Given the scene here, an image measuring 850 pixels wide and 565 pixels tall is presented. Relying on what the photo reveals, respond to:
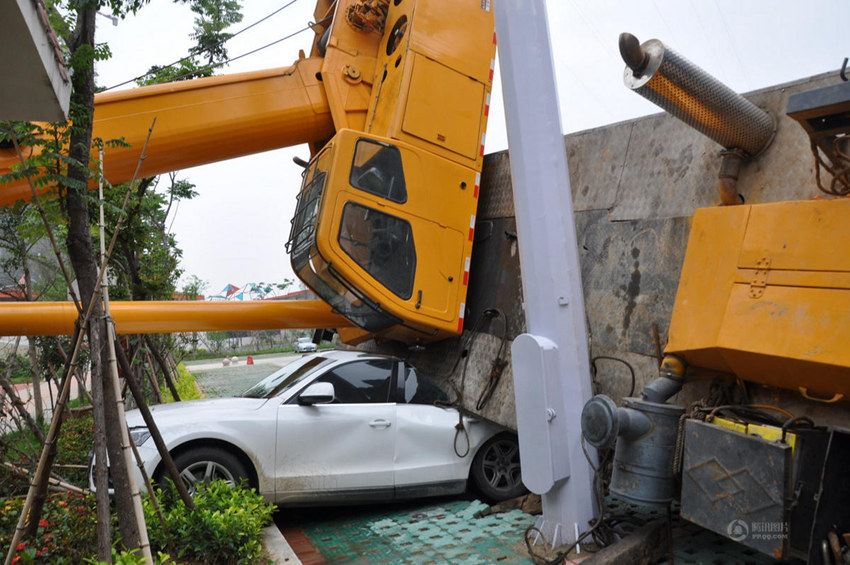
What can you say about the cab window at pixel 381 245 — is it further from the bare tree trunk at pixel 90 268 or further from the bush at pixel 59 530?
the bush at pixel 59 530

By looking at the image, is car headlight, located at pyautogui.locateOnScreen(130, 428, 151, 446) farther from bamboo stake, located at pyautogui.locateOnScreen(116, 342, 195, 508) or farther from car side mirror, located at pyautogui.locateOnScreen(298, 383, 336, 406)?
car side mirror, located at pyautogui.locateOnScreen(298, 383, 336, 406)

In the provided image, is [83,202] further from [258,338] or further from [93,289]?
[258,338]

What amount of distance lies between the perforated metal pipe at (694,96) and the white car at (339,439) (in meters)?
3.33

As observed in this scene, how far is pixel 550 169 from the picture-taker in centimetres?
455

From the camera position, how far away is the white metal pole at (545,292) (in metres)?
4.24

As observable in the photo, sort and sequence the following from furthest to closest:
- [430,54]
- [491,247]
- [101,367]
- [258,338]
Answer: [258,338] < [491,247] < [430,54] < [101,367]

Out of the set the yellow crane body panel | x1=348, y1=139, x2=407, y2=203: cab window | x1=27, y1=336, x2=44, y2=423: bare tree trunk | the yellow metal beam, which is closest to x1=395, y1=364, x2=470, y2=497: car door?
the yellow metal beam

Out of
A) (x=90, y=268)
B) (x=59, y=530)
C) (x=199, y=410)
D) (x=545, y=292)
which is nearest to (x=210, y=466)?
(x=199, y=410)

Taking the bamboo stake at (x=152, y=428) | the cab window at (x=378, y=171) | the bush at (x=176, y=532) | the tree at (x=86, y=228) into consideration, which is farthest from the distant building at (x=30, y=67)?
the cab window at (x=378, y=171)

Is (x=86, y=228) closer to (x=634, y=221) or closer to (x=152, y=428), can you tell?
(x=152, y=428)

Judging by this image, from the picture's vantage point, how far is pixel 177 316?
6043mm

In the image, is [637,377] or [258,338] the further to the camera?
[258,338]

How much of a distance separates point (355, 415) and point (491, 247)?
2461 mm

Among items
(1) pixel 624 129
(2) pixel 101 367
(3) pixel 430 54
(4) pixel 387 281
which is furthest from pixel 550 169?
(2) pixel 101 367
